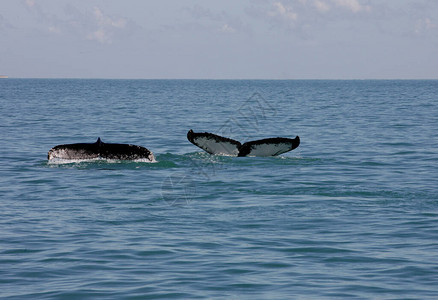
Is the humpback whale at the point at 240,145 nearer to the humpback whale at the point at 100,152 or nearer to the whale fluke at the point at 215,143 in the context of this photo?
the whale fluke at the point at 215,143

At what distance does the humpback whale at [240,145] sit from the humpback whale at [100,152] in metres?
1.82

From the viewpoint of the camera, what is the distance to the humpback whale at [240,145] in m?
21.5

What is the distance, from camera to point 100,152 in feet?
71.8

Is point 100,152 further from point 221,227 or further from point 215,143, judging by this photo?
point 221,227

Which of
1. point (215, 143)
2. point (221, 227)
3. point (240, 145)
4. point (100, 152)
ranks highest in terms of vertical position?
point (215, 143)

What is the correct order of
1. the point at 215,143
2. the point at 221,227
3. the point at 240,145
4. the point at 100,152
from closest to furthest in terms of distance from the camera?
the point at 221,227, the point at 100,152, the point at 215,143, the point at 240,145

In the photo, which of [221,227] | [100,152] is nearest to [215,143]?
[100,152]

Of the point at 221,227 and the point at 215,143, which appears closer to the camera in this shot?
the point at 221,227

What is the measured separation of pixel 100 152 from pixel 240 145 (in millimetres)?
A: 4332

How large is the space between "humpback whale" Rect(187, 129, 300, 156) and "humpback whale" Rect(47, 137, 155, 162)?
1824mm

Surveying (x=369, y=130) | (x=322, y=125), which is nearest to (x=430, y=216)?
(x=369, y=130)

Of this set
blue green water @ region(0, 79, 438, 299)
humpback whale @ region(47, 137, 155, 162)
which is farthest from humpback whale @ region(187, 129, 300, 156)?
humpback whale @ region(47, 137, 155, 162)

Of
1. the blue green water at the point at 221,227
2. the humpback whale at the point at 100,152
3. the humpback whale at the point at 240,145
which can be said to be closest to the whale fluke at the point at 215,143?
the humpback whale at the point at 240,145

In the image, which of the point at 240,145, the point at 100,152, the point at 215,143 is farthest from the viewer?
the point at 240,145
